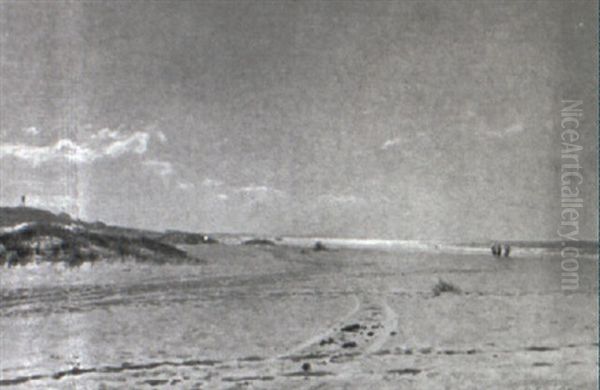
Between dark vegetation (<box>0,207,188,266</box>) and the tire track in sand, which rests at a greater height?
dark vegetation (<box>0,207,188,266</box>)

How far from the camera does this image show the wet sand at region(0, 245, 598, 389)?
7715 millimetres

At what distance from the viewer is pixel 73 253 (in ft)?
70.0

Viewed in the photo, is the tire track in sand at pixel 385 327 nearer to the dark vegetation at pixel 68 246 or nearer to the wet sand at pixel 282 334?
the wet sand at pixel 282 334

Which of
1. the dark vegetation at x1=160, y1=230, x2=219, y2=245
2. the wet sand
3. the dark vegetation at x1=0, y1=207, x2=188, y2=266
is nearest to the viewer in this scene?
the wet sand

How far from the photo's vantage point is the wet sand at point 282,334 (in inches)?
304

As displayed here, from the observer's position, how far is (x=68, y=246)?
21.8 metres

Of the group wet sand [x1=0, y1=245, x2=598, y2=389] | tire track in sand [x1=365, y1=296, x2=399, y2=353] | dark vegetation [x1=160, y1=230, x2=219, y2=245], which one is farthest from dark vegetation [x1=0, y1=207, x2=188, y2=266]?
dark vegetation [x1=160, y1=230, x2=219, y2=245]

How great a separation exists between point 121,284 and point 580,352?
461 inches

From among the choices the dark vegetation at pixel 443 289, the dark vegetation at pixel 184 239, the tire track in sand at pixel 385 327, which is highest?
the dark vegetation at pixel 184 239

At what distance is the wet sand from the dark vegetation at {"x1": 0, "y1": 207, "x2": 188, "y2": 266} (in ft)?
Result: 4.66

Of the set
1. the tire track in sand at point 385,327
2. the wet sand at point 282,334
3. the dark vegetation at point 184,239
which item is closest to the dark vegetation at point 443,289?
the wet sand at point 282,334

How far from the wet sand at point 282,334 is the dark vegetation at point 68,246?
1.42 metres

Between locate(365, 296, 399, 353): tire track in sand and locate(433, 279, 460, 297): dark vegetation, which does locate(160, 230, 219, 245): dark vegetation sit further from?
locate(365, 296, 399, 353): tire track in sand

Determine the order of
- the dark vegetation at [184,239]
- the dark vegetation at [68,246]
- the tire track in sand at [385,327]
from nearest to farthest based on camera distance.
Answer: the tire track in sand at [385,327]
the dark vegetation at [68,246]
the dark vegetation at [184,239]
